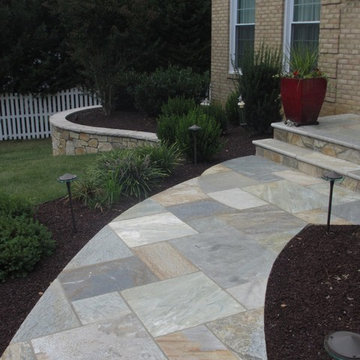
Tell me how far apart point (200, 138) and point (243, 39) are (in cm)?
491

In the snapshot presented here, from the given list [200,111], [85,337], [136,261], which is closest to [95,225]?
[136,261]

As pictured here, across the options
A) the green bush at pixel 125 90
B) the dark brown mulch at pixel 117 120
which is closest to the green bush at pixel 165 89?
the dark brown mulch at pixel 117 120

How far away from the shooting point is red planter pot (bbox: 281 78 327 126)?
23.1 ft

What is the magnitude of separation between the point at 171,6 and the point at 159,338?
1254cm

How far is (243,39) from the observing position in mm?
11188

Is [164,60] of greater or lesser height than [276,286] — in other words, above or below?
above

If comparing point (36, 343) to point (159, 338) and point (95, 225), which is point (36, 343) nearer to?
point (159, 338)

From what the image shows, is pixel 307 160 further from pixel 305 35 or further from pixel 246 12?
pixel 246 12

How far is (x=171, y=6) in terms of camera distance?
563 inches

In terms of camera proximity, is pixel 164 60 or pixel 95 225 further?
pixel 164 60

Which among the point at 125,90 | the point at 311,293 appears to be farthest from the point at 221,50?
the point at 311,293

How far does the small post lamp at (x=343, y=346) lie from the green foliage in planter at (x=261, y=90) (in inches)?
240

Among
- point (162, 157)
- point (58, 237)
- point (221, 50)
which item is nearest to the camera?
point (58, 237)

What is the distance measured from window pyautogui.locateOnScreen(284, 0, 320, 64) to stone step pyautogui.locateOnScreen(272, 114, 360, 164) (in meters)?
1.97
